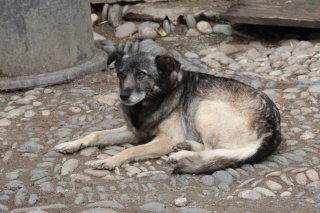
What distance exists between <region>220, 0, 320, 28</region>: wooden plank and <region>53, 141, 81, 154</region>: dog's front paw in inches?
158

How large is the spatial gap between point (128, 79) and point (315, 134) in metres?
1.97

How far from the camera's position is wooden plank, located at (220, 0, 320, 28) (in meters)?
8.26

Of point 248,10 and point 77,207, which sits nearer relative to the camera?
point 77,207

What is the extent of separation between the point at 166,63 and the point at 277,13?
3701 mm

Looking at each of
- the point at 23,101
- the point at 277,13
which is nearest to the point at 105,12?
the point at 277,13

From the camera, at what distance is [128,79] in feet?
17.4

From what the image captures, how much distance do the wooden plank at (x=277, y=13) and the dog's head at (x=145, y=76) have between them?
3321mm

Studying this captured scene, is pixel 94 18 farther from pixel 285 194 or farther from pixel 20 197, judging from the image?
pixel 285 194

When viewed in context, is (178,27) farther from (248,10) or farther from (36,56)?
(36,56)

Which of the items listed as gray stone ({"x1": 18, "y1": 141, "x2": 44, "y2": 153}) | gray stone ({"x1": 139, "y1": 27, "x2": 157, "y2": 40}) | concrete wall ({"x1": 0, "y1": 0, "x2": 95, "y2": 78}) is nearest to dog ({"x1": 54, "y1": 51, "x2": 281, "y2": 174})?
gray stone ({"x1": 18, "y1": 141, "x2": 44, "y2": 153})

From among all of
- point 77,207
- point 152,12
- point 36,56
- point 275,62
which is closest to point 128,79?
point 77,207

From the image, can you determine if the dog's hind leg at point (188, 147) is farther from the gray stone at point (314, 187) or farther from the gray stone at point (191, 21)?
the gray stone at point (191, 21)

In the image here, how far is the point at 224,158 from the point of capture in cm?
488

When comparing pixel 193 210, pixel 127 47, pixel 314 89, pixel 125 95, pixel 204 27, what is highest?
pixel 125 95
